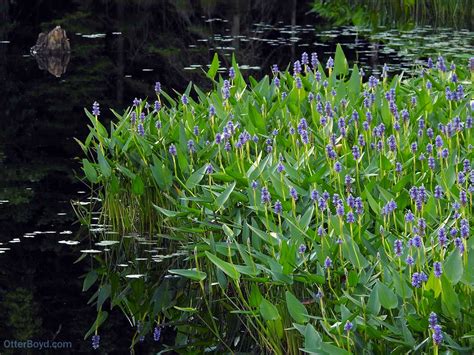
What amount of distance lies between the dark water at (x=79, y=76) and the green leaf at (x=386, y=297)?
73.3 inches

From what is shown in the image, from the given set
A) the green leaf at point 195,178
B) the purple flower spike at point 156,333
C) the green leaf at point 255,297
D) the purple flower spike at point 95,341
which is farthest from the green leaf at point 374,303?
the green leaf at point 195,178

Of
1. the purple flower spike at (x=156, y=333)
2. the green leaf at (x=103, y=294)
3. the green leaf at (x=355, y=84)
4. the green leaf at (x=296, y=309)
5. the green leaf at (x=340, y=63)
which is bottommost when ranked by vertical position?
the green leaf at (x=103, y=294)

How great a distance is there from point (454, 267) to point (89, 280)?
3.22m

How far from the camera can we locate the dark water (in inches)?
257

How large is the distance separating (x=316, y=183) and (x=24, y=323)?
2.02 meters

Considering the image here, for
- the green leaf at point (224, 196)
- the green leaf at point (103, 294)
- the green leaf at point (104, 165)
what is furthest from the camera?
the green leaf at point (104, 165)

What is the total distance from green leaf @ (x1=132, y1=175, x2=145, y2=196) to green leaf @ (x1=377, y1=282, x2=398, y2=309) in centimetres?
309

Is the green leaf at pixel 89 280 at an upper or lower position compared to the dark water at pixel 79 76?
lower

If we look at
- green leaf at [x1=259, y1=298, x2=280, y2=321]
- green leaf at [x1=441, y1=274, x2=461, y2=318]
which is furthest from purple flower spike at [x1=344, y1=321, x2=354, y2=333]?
green leaf at [x1=259, y1=298, x2=280, y2=321]

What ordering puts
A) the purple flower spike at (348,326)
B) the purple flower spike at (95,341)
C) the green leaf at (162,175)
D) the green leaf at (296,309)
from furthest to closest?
the green leaf at (162,175) → the purple flower spike at (95,341) → the green leaf at (296,309) → the purple flower spike at (348,326)

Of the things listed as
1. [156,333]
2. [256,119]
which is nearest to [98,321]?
[156,333]

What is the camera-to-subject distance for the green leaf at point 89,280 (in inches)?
263

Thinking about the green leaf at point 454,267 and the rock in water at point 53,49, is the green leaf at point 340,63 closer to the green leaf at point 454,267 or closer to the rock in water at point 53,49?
the green leaf at point 454,267

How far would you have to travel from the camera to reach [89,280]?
22.2 feet
